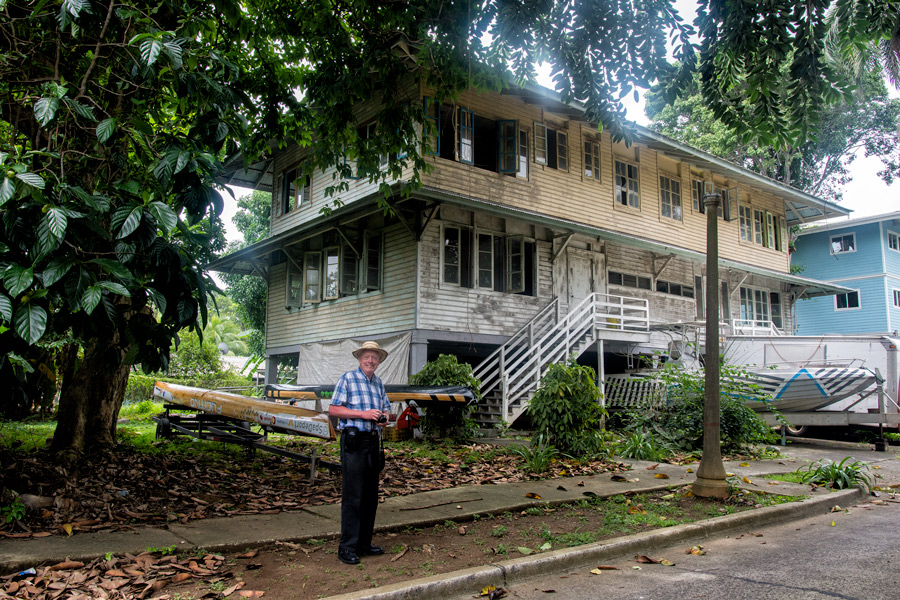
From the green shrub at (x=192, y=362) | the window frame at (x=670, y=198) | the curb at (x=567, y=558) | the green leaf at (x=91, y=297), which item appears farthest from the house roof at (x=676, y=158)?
the green leaf at (x=91, y=297)

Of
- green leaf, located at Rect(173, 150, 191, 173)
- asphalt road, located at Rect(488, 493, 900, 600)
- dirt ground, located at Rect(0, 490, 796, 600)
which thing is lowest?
asphalt road, located at Rect(488, 493, 900, 600)

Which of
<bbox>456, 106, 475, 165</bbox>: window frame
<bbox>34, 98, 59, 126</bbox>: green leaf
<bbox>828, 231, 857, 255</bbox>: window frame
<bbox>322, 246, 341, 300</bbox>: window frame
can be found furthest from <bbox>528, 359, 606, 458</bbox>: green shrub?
<bbox>828, 231, 857, 255</bbox>: window frame

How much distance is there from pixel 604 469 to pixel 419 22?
7.26m

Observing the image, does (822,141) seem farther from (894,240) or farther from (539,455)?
(539,455)

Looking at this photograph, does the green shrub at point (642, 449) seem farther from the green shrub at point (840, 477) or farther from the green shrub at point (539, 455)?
the green shrub at point (840, 477)

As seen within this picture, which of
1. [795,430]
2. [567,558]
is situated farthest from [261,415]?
[795,430]

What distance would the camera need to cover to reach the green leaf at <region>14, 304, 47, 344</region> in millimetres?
3932

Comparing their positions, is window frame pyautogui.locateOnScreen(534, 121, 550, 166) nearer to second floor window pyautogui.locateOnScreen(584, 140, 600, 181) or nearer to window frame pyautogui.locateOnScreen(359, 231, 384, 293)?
second floor window pyautogui.locateOnScreen(584, 140, 600, 181)

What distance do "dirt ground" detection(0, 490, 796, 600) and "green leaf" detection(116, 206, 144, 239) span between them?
2359 millimetres

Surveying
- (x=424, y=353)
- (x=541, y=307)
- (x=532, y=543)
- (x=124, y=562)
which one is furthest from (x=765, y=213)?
(x=124, y=562)

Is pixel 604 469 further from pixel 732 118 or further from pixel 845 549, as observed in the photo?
pixel 732 118

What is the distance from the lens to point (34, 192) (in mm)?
4043

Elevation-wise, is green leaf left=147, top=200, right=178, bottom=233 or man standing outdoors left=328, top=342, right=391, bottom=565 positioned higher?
green leaf left=147, top=200, right=178, bottom=233

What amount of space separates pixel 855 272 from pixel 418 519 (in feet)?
109
